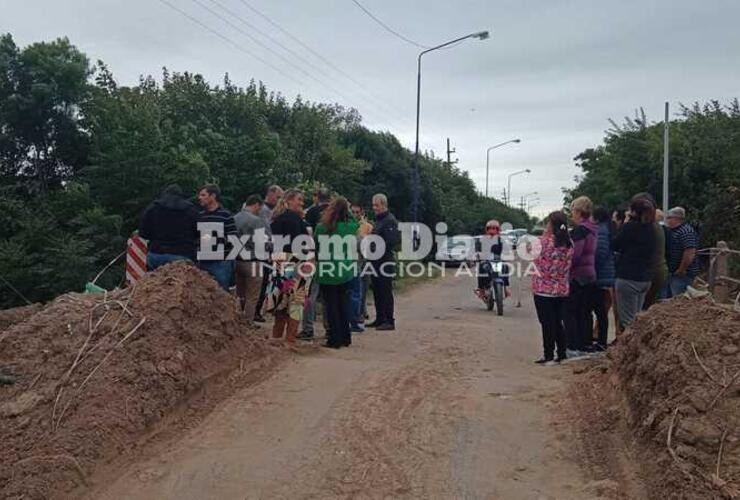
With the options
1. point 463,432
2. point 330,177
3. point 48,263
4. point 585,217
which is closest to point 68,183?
point 48,263

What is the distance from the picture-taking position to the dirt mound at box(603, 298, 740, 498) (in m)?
3.94

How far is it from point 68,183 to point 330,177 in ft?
38.8

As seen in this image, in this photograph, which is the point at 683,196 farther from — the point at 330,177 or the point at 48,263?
the point at 48,263

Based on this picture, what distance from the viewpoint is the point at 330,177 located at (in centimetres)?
2833

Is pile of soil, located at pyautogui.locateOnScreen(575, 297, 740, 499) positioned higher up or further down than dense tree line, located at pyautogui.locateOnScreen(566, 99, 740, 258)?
further down

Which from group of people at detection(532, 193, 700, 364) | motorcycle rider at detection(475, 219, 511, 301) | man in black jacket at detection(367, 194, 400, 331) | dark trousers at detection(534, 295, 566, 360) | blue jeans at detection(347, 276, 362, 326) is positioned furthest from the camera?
motorcycle rider at detection(475, 219, 511, 301)

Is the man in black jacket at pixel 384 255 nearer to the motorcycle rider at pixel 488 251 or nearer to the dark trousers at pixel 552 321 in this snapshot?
Answer: the dark trousers at pixel 552 321

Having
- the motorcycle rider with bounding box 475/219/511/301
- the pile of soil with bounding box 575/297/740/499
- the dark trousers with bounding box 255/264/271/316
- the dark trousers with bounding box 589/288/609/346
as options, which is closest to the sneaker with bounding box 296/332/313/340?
the dark trousers with bounding box 255/264/271/316

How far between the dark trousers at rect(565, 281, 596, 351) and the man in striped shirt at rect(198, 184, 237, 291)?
158 inches

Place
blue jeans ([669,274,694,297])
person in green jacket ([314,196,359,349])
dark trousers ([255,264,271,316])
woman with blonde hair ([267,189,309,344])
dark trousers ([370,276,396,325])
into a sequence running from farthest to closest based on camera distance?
dark trousers ([370,276,396,325]) → dark trousers ([255,264,271,316]) → blue jeans ([669,274,694,297]) → person in green jacket ([314,196,359,349]) → woman with blonde hair ([267,189,309,344])

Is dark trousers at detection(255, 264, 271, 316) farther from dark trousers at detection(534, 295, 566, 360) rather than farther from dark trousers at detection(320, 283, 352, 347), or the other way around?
dark trousers at detection(534, 295, 566, 360)

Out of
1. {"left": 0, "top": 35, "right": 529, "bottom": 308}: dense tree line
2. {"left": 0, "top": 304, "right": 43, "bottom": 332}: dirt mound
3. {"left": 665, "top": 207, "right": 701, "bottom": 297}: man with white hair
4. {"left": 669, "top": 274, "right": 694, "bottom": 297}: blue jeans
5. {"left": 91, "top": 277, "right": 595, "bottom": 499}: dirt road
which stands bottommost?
{"left": 91, "top": 277, "right": 595, "bottom": 499}: dirt road

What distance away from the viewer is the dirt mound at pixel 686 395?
12.9 feet

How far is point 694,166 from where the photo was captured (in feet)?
74.6
